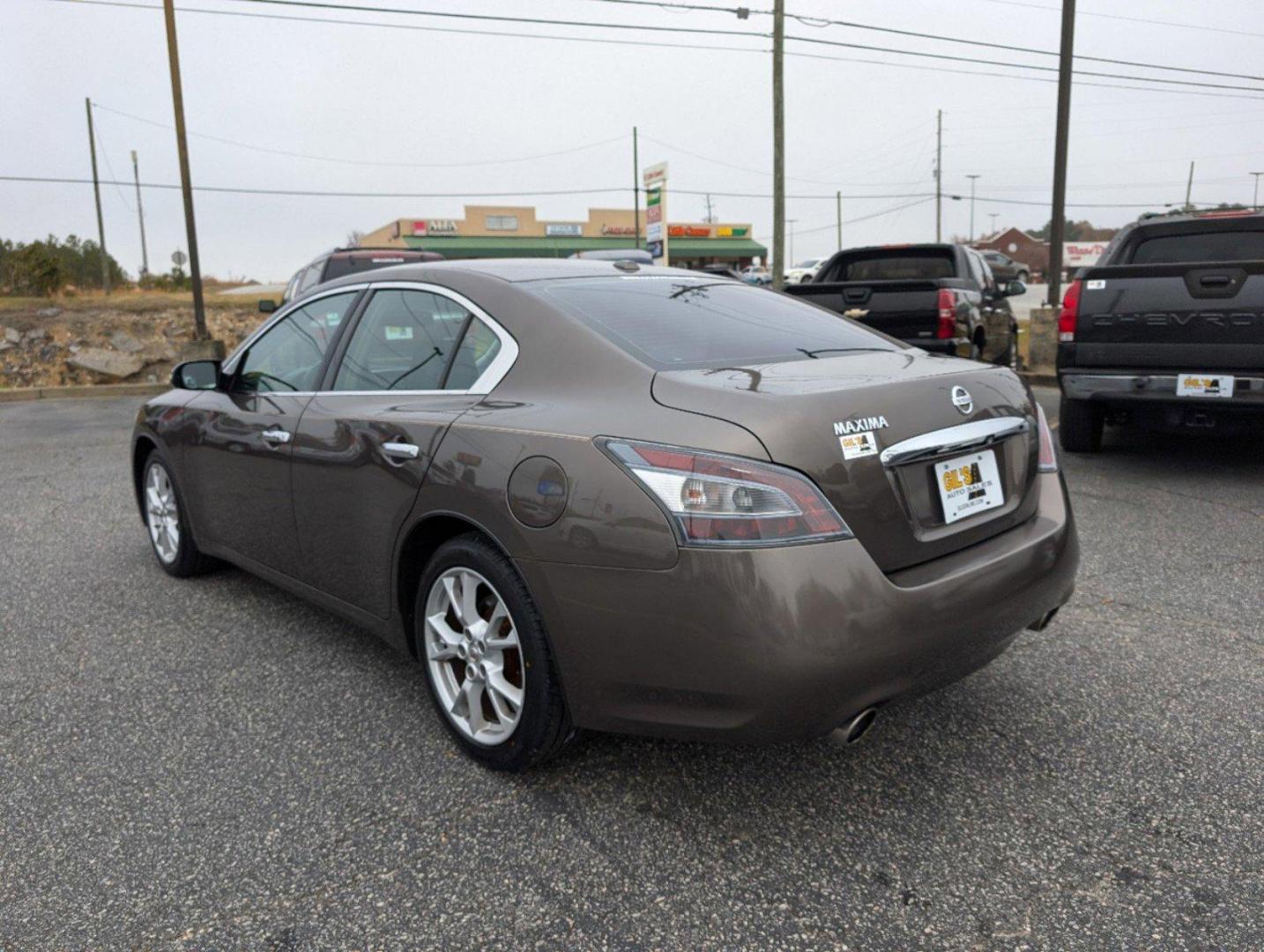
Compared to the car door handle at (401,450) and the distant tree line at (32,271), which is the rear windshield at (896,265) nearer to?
the car door handle at (401,450)

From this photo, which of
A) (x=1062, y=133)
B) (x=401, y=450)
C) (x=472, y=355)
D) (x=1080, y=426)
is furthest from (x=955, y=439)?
(x=1062, y=133)

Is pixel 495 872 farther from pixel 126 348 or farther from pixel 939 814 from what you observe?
pixel 126 348

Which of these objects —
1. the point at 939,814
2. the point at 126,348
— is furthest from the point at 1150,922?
the point at 126,348

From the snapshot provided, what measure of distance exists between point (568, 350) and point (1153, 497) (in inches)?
197

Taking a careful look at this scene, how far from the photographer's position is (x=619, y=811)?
8.82 feet

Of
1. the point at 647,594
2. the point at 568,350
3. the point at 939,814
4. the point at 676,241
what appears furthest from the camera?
the point at 676,241

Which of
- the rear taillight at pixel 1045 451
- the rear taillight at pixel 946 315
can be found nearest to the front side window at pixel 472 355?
the rear taillight at pixel 1045 451

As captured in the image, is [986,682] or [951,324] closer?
[986,682]

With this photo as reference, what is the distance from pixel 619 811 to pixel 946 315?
711cm

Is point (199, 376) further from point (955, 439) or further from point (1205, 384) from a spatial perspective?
point (1205, 384)

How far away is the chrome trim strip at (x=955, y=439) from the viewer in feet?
8.20

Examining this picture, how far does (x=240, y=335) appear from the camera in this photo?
23.0 metres

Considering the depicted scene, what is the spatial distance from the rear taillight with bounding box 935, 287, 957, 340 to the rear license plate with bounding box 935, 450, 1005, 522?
6.32m

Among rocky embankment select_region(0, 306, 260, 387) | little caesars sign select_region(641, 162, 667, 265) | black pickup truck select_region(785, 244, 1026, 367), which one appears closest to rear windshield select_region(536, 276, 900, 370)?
black pickup truck select_region(785, 244, 1026, 367)
